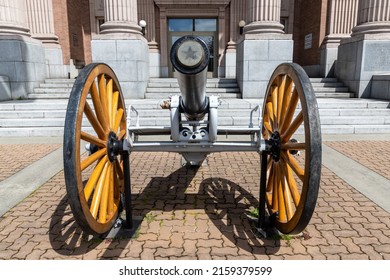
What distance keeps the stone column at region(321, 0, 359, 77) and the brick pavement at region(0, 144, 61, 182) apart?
11004 mm

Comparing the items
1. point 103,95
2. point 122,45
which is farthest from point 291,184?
point 122,45

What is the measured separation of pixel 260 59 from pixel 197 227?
7.62 m

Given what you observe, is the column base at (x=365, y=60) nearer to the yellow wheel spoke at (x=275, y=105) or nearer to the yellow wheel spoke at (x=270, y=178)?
the yellow wheel spoke at (x=275, y=105)

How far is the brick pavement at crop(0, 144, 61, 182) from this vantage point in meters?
4.89

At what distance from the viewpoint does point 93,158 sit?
2.48 m

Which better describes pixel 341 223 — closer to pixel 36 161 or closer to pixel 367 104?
pixel 36 161

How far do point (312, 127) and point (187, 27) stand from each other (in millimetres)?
14382

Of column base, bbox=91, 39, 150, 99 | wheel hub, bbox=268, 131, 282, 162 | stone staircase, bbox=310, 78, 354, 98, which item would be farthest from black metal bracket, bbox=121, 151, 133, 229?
stone staircase, bbox=310, 78, 354, 98

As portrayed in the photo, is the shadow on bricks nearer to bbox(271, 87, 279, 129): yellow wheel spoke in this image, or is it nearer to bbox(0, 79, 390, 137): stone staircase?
bbox(271, 87, 279, 129): yellow wheel spoke

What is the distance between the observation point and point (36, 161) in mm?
5305

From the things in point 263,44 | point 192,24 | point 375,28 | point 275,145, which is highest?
point 192,24

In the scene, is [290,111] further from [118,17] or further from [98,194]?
[118,17]

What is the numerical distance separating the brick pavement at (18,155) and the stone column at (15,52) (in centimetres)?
435

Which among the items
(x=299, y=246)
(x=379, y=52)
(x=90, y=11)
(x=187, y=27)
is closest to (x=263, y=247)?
(x=299, y=246)
